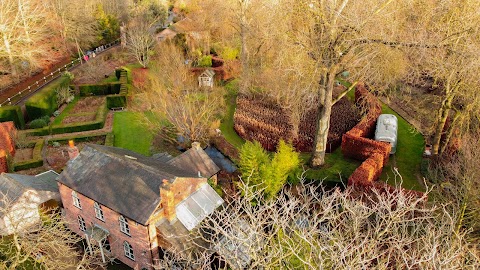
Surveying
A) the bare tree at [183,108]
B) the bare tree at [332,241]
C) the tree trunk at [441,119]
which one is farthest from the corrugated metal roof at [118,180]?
the tree trunk at [441,119]

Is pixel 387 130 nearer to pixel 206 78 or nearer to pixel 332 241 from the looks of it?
pixel 332 241

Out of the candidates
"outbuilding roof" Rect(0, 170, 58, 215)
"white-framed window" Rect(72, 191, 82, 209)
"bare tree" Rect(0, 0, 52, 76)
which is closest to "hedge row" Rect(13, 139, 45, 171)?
"outbuilding roof" Rect(0, 170, 58, 215)

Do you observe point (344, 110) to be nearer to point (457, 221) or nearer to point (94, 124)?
point (457, 221)

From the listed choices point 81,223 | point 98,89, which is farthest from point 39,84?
point 81,223

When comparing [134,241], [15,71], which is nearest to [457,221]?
[134,241]

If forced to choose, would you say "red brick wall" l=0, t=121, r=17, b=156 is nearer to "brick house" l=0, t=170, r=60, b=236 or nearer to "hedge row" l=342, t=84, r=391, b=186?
"brick house" l=0, t=170, r=60, b=236

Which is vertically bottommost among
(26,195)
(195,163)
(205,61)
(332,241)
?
(26,195)
